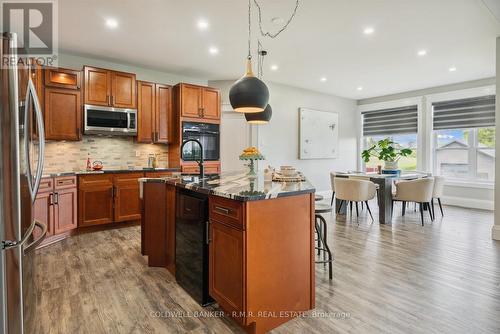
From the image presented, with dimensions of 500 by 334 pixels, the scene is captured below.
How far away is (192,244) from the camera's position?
Answer: 2105 millimetres

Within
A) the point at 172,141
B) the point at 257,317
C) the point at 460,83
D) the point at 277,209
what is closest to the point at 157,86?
the point at 172,141

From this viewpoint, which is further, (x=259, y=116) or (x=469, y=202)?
(x=469, y=202)

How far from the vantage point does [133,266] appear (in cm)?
279

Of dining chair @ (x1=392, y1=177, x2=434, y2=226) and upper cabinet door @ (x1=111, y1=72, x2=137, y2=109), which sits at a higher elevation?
upper cabinet door @ (x1=111, y1=72, x2=137, y2=109)

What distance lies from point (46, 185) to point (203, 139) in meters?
2.50

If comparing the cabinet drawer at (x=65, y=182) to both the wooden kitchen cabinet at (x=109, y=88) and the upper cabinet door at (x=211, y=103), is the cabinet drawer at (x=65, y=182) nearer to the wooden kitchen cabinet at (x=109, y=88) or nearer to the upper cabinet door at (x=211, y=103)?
the wooden kitchen cabinet at (x=109, y=88)

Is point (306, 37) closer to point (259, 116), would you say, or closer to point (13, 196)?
point (259, 116)

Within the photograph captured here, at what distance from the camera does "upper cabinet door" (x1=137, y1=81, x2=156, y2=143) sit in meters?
4.63

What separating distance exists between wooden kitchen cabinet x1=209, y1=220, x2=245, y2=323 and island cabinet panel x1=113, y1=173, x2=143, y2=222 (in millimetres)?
2785

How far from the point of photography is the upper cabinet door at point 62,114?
3832 millimetres

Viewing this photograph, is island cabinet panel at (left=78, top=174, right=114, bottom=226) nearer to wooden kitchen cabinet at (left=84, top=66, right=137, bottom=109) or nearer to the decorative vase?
wooden kitchen cabinet at (left=84, top=66, right=137, bottom=109)

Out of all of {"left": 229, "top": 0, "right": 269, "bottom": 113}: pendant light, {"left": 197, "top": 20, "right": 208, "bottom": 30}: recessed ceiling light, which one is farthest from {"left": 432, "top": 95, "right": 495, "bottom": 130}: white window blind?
{"left": 229, "top": 0, "right": 269, "bottom": 113}: pendant light

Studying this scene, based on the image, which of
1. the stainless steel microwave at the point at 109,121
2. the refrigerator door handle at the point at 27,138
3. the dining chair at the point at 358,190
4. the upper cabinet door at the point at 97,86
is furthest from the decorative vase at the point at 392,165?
the refrigerator door handle at the point at 27,138

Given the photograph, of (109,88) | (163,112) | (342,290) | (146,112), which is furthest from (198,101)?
(342,290)
